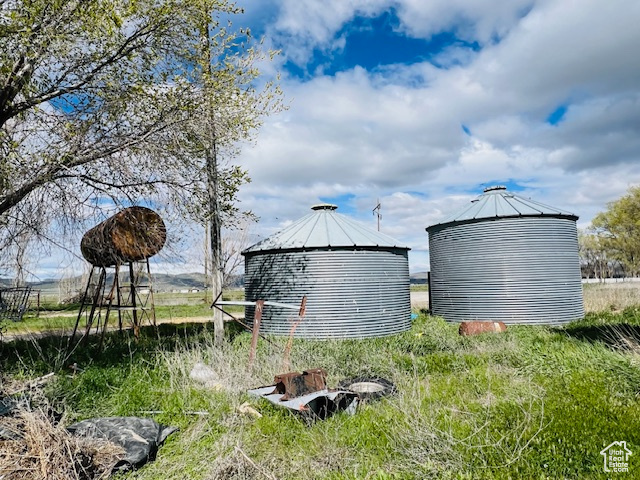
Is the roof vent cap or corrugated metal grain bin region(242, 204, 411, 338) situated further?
the roof vent cap

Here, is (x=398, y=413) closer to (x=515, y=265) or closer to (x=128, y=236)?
→ (x=128, y=236)

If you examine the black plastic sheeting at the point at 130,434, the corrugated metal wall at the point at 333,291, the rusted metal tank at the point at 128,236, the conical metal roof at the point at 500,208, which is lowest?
the black plastic sheeting at the point at 130,434

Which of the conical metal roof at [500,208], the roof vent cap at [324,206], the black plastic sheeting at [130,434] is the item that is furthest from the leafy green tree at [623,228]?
the black plastic sheeting at [130,434]

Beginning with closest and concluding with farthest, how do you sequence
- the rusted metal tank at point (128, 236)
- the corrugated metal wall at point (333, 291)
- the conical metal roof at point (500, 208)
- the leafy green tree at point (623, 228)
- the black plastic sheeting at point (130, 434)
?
the black plastic sheeting at point (130, 434) → the rusted metal tank at point (128, 236) → the corrugated metal wall at point (333, 291) → the conical metal roof at point (500, 208) → the leafy green tree at point (623, 228)

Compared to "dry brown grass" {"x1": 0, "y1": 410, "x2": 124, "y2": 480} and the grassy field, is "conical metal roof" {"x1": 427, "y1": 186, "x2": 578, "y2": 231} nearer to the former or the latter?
the grassy field

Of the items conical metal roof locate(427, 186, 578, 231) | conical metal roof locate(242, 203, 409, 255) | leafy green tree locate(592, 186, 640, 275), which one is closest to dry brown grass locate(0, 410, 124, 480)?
conical metal roof locate(242, 203, 409, 255)

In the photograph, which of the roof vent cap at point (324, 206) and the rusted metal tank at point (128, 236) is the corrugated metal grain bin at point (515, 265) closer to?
the roof vent cap at point (324, 206)

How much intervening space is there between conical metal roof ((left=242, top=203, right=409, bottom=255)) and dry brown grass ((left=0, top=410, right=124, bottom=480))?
840cm

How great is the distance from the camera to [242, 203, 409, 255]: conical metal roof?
12.5 metres

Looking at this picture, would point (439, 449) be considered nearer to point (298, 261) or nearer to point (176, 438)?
point (176, 438)

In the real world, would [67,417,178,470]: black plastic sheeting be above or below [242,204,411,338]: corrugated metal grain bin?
below

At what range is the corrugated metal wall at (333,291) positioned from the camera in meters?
12.0

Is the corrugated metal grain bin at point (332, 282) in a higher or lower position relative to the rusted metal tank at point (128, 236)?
lower

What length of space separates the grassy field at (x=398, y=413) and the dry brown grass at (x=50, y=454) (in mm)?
320
